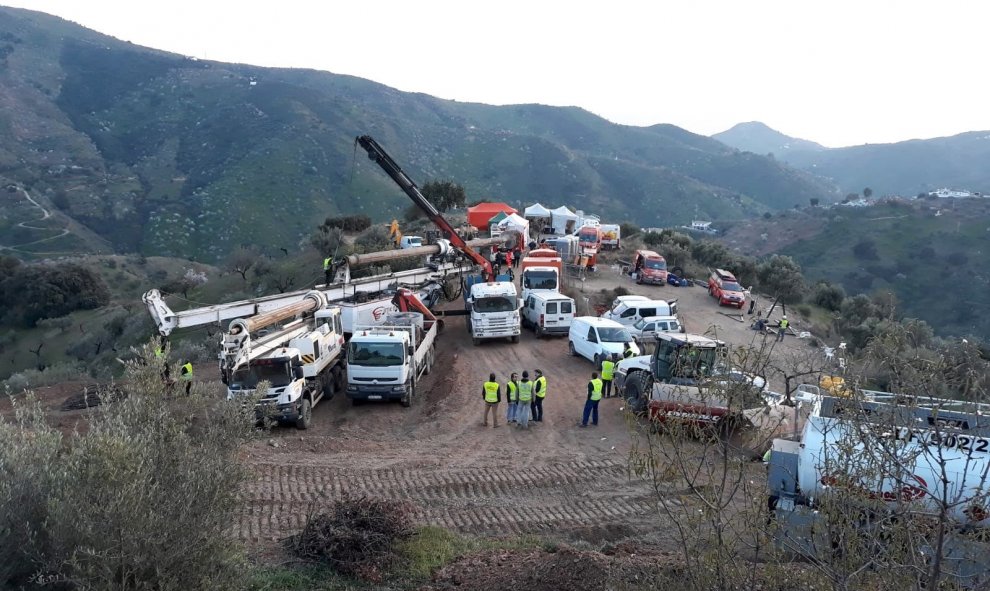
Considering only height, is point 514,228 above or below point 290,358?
above

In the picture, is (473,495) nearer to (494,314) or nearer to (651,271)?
(494,314)

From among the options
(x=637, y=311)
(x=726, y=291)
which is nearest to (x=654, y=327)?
(x=637, y=311)

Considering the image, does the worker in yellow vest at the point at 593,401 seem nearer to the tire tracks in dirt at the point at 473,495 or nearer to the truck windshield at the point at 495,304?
the tire tracks in dirt at the point at 473,495

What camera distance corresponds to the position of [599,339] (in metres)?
21.9

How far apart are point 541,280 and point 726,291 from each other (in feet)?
40.8

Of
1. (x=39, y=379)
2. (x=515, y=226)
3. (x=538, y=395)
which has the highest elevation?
(x=515, y=226)

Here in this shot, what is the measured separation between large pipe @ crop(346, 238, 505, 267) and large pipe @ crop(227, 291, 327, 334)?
10.5ft

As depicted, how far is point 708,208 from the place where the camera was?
126312 millimetres

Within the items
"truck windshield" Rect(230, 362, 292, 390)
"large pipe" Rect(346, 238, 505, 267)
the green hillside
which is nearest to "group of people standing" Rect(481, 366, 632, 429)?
"truck windshield" Rect(230, 362, 292, 390)

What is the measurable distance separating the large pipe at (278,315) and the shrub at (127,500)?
940 centimetres

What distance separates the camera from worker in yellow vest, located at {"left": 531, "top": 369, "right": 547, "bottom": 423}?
641 inches

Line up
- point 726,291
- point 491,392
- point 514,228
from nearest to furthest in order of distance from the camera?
point 491,392, point 726,291, point 514,228

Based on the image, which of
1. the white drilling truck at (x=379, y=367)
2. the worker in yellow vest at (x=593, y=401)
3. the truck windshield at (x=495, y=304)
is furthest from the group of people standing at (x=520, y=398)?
the truck windshield at (x=495, y=304)

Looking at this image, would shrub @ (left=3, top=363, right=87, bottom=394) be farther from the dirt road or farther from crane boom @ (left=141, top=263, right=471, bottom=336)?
the dirt road
